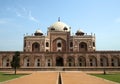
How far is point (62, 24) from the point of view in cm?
6359

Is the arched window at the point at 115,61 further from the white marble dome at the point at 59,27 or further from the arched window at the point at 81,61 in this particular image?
the white marble dome at the point at 59,27

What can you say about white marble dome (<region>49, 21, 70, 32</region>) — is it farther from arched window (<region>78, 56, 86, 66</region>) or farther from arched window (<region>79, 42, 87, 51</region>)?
arched window (<region>78, 56, 86, 66</region>)

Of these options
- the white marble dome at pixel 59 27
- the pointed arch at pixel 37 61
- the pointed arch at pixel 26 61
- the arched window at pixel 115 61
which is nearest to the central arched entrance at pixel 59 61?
the pointed arch at pixel 37 61

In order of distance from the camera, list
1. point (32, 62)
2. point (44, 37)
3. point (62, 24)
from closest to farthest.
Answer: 1. point (32, 62)
2. point (44, 37)
3. point (62, 24)

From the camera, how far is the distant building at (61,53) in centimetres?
5028

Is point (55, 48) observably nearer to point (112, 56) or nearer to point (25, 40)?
point (25, 40)

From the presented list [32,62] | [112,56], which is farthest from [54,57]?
[112,56]

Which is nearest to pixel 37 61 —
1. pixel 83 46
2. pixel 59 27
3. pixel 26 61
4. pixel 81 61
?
pixel 26 61

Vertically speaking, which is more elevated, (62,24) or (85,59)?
(62,24)

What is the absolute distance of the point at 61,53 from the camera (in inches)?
1989

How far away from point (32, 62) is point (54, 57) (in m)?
5.69

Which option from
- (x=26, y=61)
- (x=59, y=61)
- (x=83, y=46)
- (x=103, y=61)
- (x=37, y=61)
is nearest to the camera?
(x=37, y=61)

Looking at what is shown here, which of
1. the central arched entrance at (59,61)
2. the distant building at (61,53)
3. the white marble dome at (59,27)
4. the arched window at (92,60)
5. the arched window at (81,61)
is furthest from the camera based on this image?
the white marble dome at (59,27)

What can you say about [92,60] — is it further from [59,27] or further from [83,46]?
[59,27]
